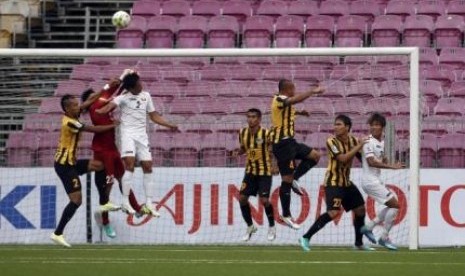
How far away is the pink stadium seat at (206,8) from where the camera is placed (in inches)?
1003

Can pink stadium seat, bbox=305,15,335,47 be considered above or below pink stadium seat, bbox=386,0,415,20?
below

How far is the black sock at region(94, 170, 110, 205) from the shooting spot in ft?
62.4

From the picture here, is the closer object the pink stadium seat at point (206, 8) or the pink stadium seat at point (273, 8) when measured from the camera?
the pink stadium seat at point (273, 8)

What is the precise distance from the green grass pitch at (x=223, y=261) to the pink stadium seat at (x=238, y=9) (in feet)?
26.1

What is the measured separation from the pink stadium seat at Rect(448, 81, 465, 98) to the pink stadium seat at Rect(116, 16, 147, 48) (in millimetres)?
6086

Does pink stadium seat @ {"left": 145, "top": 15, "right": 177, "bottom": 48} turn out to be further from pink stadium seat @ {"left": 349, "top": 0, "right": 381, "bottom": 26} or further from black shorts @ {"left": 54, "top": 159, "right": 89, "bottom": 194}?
black shorts @ {"left": 54, "top": 159, "right": 89, "bottom": 194}

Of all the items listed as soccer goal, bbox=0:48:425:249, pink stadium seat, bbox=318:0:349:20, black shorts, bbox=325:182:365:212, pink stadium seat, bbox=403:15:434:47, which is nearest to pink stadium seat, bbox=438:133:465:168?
soccer goal, bbox=0:48:425:249

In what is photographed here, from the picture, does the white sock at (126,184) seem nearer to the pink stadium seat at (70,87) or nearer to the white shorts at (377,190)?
the pink stadium seat at (70,87)

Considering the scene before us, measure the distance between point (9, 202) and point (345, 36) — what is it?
687 cm

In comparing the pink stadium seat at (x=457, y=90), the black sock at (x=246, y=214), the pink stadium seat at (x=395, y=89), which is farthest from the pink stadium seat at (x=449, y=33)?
the black sock at (x=246, y=214)

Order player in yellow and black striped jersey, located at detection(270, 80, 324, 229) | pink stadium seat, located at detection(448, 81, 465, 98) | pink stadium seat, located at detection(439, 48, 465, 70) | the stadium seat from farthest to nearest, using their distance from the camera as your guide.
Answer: the stadium seat < pink stadium seat, located at detection(439, 48, 465, 70) < pink stadium seat, located at detection(448, 81, 465, 98) < player in yellow and black striped jersey, located at detection(270, 80, 324, 229)

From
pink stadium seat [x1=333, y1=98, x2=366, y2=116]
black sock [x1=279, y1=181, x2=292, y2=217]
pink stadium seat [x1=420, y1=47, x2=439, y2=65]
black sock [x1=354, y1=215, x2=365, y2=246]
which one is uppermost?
pink stadium seat [x1=420, y1=47, x2=439, y2=65]

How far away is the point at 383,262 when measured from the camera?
15.0 metres

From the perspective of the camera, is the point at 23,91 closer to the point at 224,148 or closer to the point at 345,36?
the point at 224,148
